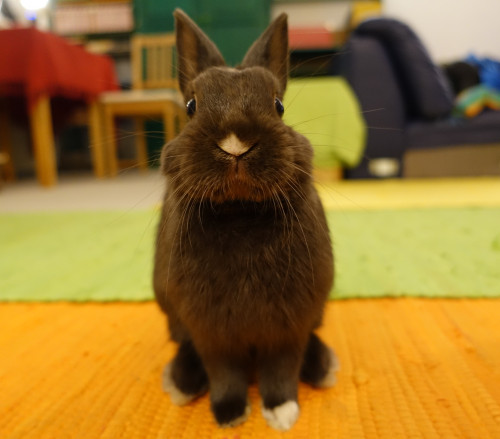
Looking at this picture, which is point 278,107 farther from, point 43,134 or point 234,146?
point 43,134

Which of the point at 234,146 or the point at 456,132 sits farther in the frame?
the point at 456,132

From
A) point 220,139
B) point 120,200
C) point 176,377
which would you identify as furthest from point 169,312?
point 120,200

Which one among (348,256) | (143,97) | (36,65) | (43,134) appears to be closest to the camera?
(348,256)

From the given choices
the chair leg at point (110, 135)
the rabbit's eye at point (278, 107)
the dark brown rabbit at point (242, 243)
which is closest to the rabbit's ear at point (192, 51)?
the dark brown rabbit at point (242, 243)

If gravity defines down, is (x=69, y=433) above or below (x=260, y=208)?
below

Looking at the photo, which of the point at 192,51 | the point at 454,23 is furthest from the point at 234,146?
the point at 454,23

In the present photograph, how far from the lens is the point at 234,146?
46 cm

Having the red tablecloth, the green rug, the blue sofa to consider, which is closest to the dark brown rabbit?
the green rug

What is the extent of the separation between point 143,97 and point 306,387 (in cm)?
343

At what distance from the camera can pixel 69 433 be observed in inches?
22.1

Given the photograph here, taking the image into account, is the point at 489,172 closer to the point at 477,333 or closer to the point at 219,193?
the point at 477,333

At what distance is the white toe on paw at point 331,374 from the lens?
644 mm

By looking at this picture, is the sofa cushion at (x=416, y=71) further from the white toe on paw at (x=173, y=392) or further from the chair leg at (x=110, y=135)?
the white toe on paw at (x=173, y=392)

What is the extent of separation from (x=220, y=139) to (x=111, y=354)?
0.52 m
